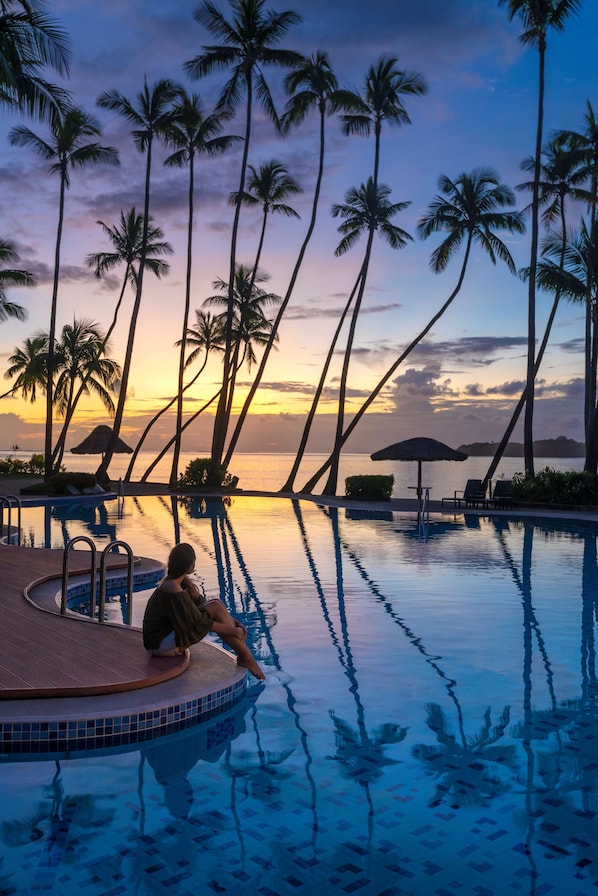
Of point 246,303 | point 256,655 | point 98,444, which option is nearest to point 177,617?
point 256,655

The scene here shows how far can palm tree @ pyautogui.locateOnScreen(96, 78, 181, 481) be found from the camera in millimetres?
31359

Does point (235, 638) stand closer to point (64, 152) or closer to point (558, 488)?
point (558, 488)

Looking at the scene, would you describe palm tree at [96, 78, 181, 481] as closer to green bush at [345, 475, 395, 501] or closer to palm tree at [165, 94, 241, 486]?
palm tree at [165, 94, 241, 486]

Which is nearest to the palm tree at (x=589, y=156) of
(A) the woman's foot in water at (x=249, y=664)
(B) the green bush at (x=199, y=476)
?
(B) the green bush at (x=199, y=476)

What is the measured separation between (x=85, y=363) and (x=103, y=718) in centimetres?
3823

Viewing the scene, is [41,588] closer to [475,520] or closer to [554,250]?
[475,520]

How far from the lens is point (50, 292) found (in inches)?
1363

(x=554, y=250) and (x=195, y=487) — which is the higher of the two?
(x=554, y=250)

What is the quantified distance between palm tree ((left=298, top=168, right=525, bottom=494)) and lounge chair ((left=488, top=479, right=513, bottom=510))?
366 inches

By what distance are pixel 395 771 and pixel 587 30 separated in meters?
27.2

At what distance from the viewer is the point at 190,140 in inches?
1310

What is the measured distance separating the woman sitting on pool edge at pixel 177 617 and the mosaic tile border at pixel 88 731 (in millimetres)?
811

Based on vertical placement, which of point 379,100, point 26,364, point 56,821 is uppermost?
point 379,100

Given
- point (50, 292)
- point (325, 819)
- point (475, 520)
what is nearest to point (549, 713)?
point (325, 819)
